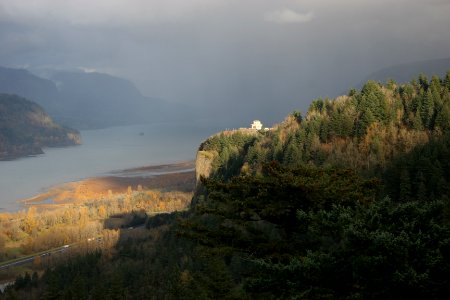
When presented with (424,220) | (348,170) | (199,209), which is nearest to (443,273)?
(424,220)

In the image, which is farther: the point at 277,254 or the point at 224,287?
the point at 224,287

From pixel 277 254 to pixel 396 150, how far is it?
67207 millimetres

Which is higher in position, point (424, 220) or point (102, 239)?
point (424, 220)

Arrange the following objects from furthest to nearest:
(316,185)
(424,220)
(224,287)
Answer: (224,287), (316,185), (424,220)

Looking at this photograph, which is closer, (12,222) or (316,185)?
(316,185)

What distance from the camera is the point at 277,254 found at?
13391 millimetres

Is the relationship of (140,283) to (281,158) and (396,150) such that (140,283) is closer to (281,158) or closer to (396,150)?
(281,158)

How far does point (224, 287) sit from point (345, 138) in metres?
62.3

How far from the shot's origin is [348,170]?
15.2 metres

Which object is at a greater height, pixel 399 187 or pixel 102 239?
pixel 399 187

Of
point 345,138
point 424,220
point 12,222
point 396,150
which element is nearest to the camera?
point 424,220

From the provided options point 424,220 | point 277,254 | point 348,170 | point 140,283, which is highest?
point 348,170

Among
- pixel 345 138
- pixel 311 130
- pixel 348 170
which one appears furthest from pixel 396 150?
pixel 348 170

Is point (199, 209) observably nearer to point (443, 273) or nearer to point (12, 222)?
point (443, 273)
